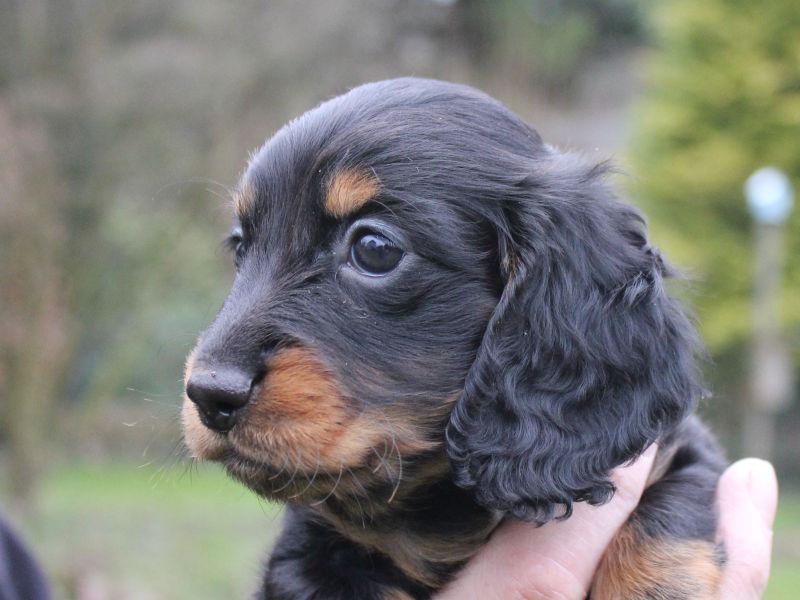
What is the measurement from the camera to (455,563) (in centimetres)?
288

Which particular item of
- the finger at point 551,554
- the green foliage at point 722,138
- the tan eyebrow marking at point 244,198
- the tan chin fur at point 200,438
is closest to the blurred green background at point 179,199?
the green foliage at point 722,138

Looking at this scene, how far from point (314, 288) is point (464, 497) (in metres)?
0.78

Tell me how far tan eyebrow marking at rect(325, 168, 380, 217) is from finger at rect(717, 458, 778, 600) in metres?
1.46

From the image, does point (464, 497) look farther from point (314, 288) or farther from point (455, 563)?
point (314, 288)

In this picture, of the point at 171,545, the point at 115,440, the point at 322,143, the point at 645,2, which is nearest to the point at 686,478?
the point at 322,143

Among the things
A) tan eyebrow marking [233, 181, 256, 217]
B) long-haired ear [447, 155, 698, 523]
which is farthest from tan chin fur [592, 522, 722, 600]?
tan eyebrow marking [233, 181, 256, 217]

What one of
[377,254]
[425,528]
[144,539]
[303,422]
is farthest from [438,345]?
[144,539]

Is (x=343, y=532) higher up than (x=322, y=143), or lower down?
lower down

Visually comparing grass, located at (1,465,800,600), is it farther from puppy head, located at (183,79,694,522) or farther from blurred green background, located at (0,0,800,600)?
puppy head, located at (183,79,694,522)

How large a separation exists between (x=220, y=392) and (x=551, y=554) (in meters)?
1.10

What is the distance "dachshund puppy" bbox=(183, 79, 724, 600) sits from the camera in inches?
94.2

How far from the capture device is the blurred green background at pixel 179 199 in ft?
40.6

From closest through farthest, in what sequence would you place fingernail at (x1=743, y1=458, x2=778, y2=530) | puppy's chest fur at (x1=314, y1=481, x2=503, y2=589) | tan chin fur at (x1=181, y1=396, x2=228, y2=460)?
1. tan chin fur at (x1=181, y1=396, x2=228, y2=460)
2. puppy's chest fur at (x1=314, y1=481, x2=503, y2=589)
3. fingernail at (x1=743, y1=458, x2=778, y2=530)

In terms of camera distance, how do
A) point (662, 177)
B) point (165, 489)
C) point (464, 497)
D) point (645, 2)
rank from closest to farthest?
1. point (464, 497)
2. point (165, 489)
3. point (662, 177)
4. point (645, 2)
